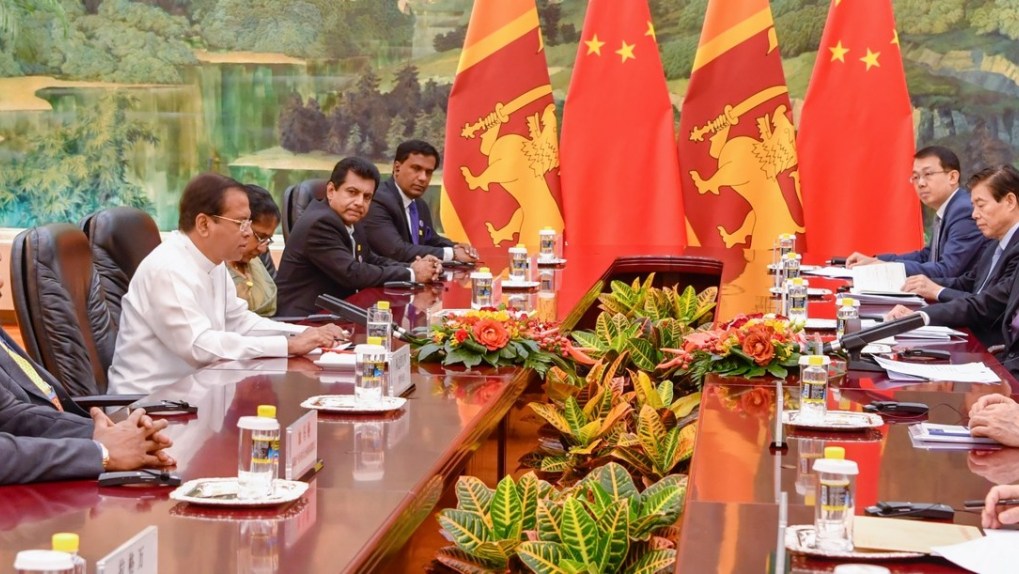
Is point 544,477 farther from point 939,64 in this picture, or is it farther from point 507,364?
point 939,64

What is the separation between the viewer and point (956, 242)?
5.74 m

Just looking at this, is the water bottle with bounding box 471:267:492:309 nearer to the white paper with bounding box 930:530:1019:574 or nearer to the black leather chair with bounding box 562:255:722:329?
the black leather chair with bounding box 562:255:722:329

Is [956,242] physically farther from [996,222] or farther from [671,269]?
[671,269]

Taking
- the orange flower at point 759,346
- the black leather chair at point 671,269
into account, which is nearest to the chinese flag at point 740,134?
the black leather chair at point 671,269

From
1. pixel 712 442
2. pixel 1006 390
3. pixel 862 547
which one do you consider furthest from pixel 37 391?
pixel 1006 390

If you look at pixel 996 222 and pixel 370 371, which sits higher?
pixel 996 222

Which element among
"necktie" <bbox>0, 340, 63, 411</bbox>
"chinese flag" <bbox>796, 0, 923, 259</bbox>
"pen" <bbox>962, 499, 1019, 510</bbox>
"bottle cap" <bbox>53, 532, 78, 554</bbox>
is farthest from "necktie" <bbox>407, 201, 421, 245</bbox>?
"bottle cap" <bbox>53, 532, 78, 554</bbox>

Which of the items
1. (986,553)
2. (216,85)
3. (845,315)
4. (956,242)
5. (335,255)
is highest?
(216,85)


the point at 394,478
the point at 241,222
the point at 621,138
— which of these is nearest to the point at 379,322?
the point at 241,222

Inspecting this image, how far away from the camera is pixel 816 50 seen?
7605 millimetres

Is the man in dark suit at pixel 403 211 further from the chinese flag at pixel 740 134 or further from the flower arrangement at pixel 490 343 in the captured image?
the flower arrangement at pixel 490 343

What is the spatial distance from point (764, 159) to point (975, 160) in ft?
4.33

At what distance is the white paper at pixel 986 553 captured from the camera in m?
1.73

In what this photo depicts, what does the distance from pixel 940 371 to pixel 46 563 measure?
8.32 feet
